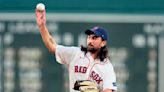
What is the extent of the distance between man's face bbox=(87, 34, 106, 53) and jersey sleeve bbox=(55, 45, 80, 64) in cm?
14

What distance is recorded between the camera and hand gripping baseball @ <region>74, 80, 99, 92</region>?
5.49 metres

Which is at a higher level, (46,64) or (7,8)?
(7,8)

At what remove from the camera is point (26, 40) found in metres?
9.09

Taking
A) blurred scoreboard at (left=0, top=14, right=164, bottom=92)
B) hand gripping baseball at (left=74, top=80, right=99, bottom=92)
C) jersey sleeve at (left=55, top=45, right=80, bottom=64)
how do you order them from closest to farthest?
hand gripping baseball at (left=74, top=80, right=99, bottom=92)
jersey sleeve at (left=55, top=45, right=80, bottom=64)
blurred scoreboard at (left=0, top=14, right=164, bottom=92)

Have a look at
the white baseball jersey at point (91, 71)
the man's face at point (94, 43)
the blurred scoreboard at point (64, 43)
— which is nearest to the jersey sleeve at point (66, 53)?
the white baseball jersey at point (91, 71)

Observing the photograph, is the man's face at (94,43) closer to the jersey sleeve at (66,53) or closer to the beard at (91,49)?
the beard at (91,49)

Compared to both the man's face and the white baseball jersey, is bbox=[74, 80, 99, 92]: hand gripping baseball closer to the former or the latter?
the white baseball jersey

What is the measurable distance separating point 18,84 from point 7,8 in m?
0.88

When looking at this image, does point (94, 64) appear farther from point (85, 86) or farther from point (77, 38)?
point (77, 38)

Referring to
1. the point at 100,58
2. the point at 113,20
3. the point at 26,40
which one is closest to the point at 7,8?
the point at 26,40

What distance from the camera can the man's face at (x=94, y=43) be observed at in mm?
5512

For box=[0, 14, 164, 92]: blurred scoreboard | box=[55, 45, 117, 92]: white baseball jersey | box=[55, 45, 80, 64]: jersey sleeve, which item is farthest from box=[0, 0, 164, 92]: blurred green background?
box=[55, 45, 117, 92]: white baseball jersey

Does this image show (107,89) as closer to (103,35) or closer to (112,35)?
(103,35)

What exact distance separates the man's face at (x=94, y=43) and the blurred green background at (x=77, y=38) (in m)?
3.45
